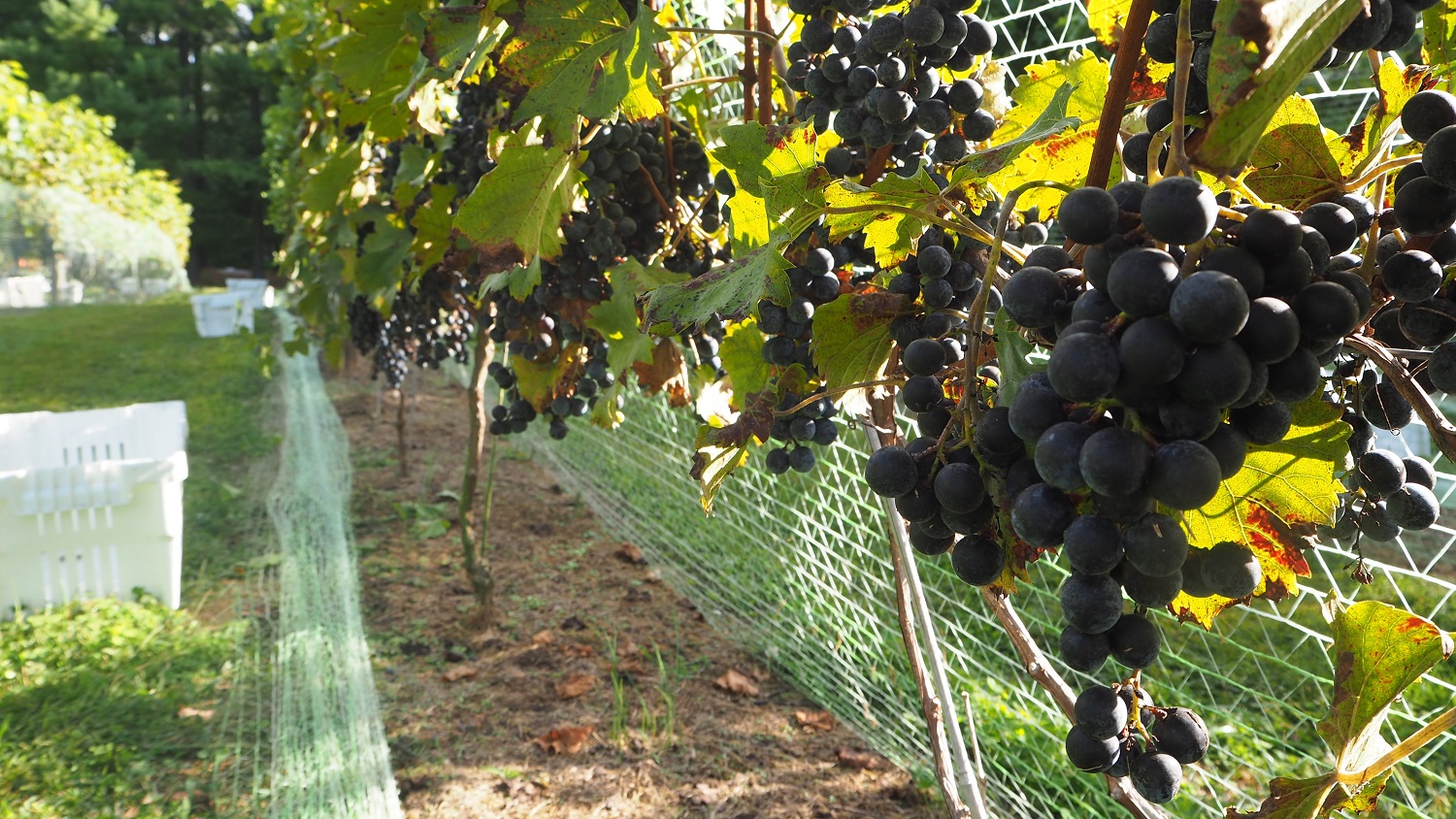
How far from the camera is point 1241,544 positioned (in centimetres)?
67

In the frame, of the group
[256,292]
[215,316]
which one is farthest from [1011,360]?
[256,292]

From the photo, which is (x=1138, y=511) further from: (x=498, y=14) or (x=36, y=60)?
(x=36, y=60)

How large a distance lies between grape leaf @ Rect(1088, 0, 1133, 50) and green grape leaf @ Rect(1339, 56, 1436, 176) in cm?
36

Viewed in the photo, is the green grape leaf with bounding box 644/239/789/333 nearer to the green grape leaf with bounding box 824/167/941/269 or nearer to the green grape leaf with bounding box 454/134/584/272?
the green grape leaf with bounding box 824/167/941/269

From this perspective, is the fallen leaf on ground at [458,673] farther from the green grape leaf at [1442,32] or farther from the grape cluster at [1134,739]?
the green grape leaf at [1442,32]

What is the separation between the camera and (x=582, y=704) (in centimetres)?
285

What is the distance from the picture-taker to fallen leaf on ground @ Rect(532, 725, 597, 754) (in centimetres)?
261

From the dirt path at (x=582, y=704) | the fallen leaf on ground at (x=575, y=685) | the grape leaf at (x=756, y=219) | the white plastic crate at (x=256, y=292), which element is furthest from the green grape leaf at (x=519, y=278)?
the white plastic crate at (x=256, y=292)

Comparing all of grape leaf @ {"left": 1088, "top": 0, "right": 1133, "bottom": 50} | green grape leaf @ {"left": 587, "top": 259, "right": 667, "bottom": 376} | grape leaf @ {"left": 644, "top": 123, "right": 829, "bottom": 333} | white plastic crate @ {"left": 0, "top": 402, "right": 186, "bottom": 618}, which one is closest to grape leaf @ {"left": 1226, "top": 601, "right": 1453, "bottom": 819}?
grape leaf @ {"left": 644, "top": 123, "right": 829, "bottom": 333}

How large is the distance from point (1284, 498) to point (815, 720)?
231 centimetres

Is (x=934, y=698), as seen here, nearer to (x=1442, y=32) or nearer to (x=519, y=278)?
(x=1442, y=32)

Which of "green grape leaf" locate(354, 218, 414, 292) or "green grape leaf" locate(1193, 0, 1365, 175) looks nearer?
"green grape leaf" locate(1193, 0, 1365, 175)

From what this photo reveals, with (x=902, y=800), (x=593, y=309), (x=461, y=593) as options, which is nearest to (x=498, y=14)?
(x=593, y=309)

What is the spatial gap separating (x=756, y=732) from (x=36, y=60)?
31289 mm
